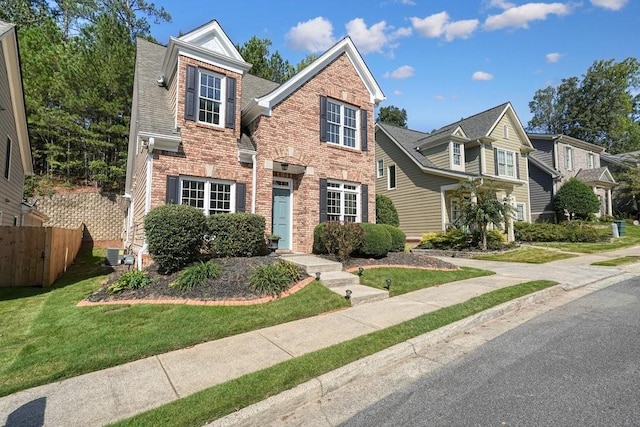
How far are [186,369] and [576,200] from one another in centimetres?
2667

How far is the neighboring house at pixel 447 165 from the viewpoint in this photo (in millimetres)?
18234

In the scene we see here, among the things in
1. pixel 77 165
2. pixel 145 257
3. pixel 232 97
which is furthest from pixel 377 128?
pixel 77 165

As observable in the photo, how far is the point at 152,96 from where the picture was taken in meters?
11.0

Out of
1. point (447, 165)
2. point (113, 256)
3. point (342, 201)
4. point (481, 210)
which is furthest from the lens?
point (447, 165)

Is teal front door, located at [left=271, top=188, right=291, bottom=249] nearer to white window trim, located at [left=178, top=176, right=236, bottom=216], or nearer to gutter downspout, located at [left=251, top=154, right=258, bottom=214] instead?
gutter downspout, located at [left=251, top=154, right=258, bottom=214]

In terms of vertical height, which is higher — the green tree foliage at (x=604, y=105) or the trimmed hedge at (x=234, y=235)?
the green tree foliage at (x=604, y=105)

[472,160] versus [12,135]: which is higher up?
[472,160]

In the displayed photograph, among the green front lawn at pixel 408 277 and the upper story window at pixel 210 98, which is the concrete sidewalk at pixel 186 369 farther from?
the upper story window at pixel 210 98

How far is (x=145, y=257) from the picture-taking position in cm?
914

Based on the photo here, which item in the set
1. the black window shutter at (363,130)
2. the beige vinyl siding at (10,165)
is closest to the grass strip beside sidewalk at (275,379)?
the black window shutter at (363,130)

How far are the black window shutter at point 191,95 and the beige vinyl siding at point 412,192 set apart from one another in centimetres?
1321

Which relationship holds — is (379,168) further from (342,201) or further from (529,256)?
(529,256)

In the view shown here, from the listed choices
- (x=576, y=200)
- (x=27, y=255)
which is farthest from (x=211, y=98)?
(x=576, y=200)

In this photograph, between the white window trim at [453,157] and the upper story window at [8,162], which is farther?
the white window trim at [453,157]
